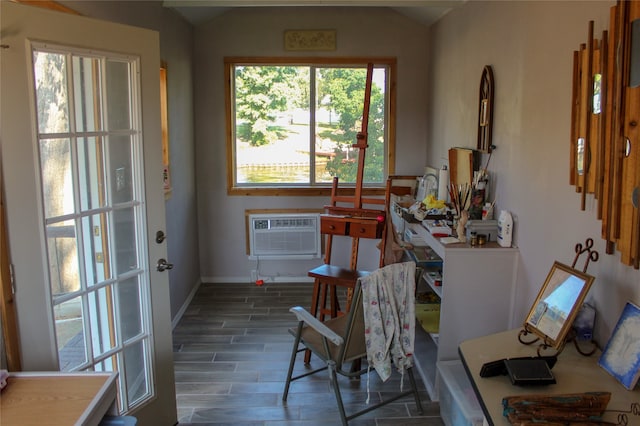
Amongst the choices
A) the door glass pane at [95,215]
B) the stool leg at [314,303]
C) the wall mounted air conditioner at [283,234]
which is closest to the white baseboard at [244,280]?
the wall mounted air conditioner at [283,234]

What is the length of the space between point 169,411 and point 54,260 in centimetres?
114

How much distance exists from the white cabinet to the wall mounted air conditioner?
2.31 meters

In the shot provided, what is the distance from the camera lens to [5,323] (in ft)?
6.23

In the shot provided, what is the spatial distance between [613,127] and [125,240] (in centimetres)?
209

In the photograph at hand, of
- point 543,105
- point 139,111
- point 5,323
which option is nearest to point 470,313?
point 543,105

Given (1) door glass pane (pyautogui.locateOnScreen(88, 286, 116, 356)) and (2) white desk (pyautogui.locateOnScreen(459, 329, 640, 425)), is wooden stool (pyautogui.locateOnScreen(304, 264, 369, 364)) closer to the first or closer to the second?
(2) white desk (pyautogui.locateOnScreen(459, 329, 640, 425))

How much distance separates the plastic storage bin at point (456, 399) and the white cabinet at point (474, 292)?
0.50ft

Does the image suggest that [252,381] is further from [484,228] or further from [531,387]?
[531,387]

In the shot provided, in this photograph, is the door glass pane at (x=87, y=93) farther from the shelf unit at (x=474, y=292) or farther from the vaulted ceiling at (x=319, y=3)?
the shelf unit at (x=474, y=292)

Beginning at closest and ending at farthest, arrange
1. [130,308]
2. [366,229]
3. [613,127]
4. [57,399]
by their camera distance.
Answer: [57,399]
[613,127]
[130,308]
[366,229]

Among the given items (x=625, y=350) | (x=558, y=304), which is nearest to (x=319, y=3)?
(x=558, y=304)

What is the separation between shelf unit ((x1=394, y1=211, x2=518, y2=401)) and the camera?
114 inches

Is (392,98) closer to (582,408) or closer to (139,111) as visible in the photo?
(139,111)

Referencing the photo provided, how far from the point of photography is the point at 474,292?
2.94 m
